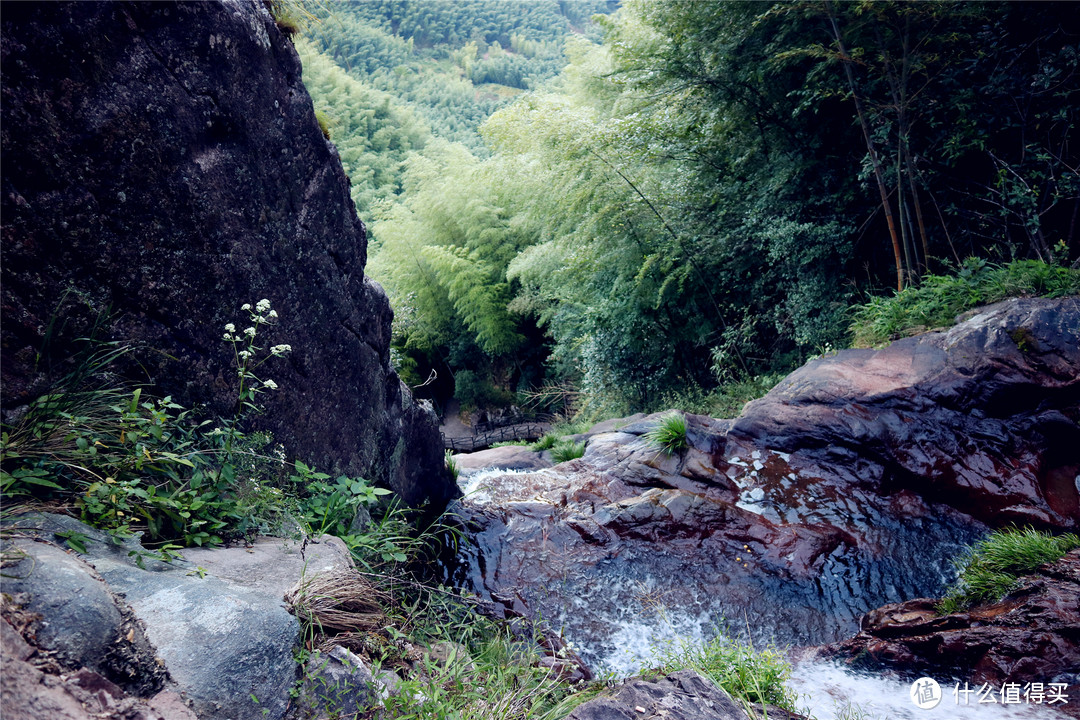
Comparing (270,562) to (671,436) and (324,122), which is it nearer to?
(324,122)

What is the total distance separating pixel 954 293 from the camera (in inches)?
210

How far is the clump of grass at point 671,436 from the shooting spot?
16.8 ft

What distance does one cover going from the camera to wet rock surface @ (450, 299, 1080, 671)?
374 cm

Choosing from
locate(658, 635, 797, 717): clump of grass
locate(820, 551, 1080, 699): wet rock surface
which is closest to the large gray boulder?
locate(658, 635, 797, 717): clump of grass

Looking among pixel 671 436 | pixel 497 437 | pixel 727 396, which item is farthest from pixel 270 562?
pixel 497 437

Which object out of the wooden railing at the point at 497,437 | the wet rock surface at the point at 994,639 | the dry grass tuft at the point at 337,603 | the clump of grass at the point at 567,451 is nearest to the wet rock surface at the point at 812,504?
the wet rock surface at the point at 994,639

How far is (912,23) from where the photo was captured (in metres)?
5.29

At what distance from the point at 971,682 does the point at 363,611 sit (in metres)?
3.07

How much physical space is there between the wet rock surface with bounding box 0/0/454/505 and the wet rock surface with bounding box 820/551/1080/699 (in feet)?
11.5

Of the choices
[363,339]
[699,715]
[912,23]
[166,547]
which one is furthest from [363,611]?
[912,23]

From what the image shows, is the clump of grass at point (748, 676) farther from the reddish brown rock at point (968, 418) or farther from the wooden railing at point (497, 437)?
the wooden railing at point (497, 437)

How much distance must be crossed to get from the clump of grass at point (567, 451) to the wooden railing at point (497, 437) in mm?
5024

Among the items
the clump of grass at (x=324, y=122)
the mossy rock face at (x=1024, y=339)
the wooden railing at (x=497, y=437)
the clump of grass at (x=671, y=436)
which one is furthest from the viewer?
the wooden railing at (x=497, y=437)

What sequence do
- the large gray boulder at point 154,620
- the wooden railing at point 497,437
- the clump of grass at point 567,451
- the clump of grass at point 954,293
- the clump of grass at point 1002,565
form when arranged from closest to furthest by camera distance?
the large gray boulder at point 154,620 < the clump of grass at point 1002,565 < the clump of grass at point 954,293 < the clump of grass at point 567,451 < the wooden railing at point 497,437
